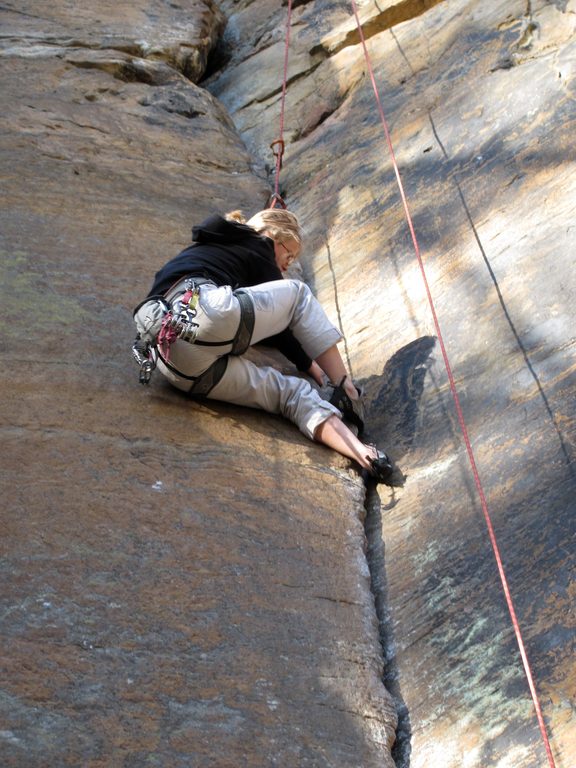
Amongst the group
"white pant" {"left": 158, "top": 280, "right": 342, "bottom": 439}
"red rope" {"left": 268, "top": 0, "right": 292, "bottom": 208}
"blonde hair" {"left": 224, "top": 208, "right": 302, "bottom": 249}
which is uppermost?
"blonde hair" {"left": 224, "top": 208, "right": 302, "bottom": 249}

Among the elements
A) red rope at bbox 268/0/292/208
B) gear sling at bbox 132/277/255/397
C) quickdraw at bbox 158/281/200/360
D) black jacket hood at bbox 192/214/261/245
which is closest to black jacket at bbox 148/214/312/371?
black jacket hood at bbox 192/214/261/245

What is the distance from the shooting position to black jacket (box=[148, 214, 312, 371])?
4.05 metres

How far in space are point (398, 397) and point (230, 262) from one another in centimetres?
95

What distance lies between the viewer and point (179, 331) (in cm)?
372

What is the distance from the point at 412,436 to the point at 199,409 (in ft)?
2.90

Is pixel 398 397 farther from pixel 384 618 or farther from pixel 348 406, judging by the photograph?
pixel 384 618

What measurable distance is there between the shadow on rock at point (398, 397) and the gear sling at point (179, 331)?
702mm

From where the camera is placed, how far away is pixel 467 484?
344 centimetres

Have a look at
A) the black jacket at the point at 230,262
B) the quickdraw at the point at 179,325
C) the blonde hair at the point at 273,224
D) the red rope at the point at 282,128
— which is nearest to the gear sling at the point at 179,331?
the quickdraw at the point at 179,325

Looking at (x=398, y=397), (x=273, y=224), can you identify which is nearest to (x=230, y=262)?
(x=273, y=224)

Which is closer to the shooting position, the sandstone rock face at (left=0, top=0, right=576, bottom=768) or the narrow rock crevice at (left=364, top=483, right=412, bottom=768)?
the sandstone rock face at (left=0, top=0, right=576, bottom=768)

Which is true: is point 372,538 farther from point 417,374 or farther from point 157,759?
point 157,759

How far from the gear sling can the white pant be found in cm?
2

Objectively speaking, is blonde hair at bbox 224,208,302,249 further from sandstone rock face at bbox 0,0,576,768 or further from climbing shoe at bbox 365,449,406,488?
climbing shoe at bbox 365,449,406,488
